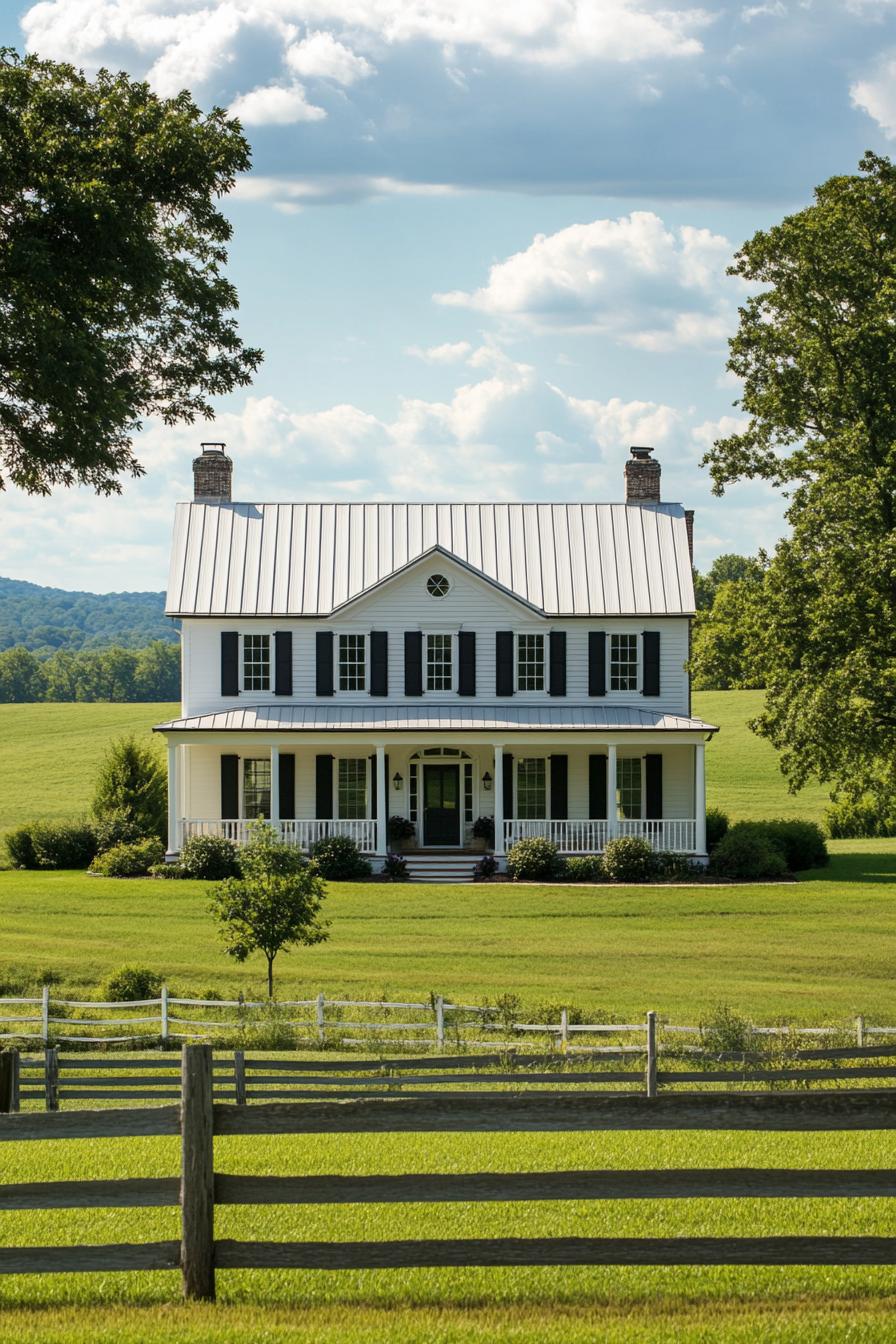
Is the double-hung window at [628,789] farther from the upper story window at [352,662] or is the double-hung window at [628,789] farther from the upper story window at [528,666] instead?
the upper story window at [352,662]

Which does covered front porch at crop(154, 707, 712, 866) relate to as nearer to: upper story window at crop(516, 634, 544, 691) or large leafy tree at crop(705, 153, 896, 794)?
upper story window at crop(516, 634, 544, 691)

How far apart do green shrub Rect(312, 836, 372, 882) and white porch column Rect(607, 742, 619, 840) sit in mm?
6274

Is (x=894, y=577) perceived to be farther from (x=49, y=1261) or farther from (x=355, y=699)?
(x=49, y=1261)

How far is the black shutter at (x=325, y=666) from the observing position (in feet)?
134

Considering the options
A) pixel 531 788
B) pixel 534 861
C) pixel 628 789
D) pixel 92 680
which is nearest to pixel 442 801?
pixel 531 788

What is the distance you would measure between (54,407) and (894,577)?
14.3m

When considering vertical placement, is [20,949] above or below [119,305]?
below

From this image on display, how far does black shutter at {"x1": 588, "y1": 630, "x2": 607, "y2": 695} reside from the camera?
134ft

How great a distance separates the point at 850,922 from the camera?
3125 cm

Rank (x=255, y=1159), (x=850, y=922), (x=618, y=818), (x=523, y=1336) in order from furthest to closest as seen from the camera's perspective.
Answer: (x=618, y=818)
(x=850, y=922)
(x=255, y=1159)
(x=523, y=1336)

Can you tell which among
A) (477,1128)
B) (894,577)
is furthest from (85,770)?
(477,1128)

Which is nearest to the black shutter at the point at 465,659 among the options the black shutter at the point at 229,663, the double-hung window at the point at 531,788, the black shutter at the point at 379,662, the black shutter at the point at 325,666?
the black shutter at the point at 379,662

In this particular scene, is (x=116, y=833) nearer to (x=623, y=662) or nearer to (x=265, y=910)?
(x=623, y=662)

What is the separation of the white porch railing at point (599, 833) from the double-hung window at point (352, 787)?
13.6 feet
